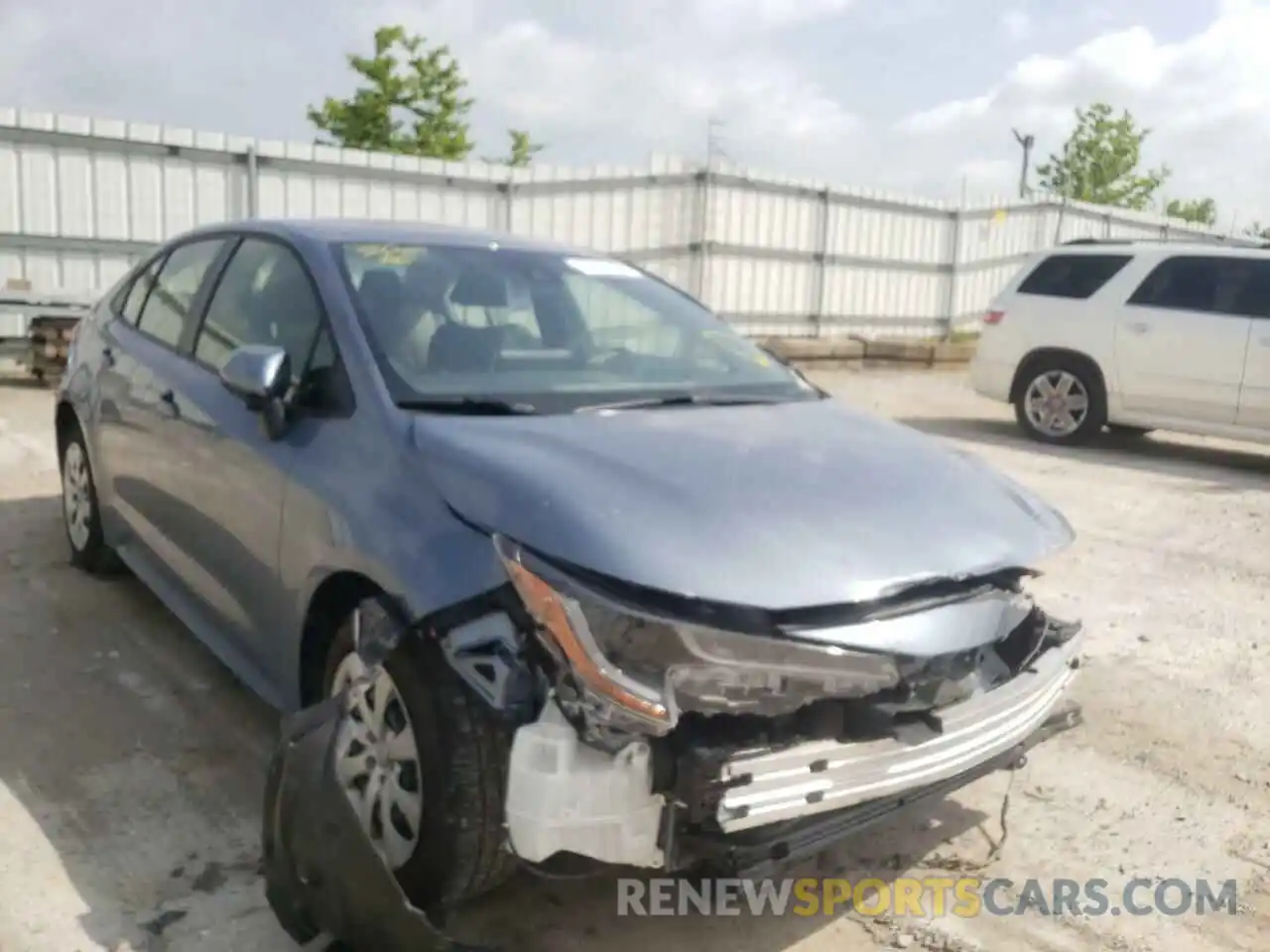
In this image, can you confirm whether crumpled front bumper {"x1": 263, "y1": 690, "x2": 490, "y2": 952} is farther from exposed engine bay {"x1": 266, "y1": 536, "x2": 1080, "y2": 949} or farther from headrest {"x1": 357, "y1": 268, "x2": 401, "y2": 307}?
headrest {"x1": 357, "y1": 268, "x2": 401, "y2": 307}

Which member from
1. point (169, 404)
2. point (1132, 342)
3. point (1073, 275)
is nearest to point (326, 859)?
point (169, 404)

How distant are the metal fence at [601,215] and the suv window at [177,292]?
4.98m

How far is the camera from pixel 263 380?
3143 mm

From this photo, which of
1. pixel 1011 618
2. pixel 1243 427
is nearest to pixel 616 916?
pixel 1011 618

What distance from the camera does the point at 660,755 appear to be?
236 cm

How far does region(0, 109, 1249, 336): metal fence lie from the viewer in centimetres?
1062

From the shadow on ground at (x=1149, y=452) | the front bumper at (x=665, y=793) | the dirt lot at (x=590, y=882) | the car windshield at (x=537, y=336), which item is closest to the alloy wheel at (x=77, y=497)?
the dirt lot at (x=590, y=882)

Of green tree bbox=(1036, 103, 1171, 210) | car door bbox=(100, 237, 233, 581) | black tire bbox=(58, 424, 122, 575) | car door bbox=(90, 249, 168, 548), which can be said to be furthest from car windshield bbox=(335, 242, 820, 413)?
green tree bbox=(1036, 103, 1171, 210)

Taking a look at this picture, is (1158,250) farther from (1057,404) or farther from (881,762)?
(881,762)

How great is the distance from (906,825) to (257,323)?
246 cm

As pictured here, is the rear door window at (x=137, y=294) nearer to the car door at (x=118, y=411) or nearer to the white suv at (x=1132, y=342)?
the car door at (x=118, y=411)

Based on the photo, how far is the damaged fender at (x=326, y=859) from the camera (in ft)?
7.93

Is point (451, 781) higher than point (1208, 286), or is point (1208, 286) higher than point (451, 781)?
point (1208, 286)

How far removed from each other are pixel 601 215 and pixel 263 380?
11580 millimetres
